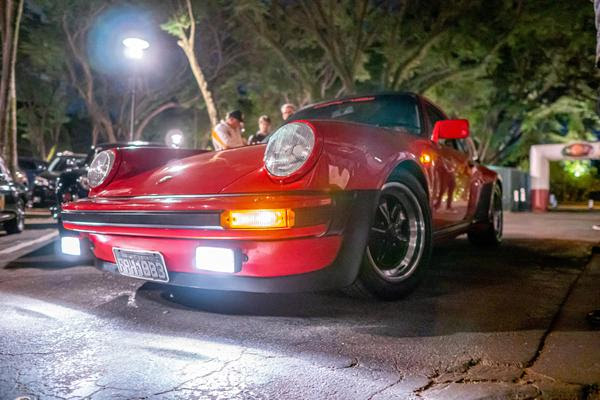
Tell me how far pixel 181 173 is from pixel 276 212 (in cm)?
106

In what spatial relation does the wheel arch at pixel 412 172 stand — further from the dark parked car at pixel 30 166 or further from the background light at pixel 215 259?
the dark parked car at pixel 30 166

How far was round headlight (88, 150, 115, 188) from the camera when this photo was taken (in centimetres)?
376

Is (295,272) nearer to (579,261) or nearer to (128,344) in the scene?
(128,344)

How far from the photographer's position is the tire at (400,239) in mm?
3381

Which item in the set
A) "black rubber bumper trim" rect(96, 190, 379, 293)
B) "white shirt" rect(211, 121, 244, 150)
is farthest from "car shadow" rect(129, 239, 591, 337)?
"white shirt" rect(211, 121, 244, 150)

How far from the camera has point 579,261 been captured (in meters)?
5.14

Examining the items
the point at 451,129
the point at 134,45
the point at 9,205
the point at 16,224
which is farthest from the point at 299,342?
the point at 134,45

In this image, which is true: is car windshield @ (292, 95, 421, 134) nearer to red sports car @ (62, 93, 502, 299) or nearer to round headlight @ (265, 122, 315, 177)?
red sports car @ (62, 93, 502, 299)

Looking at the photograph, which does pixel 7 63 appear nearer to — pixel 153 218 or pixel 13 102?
pixel 13 102

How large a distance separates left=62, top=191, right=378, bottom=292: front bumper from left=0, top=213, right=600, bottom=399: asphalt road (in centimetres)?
28

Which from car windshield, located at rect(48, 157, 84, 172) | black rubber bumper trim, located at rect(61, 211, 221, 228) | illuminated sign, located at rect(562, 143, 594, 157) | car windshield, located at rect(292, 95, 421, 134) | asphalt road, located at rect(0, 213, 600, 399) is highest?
illuminated sign, located at rect(562, 143, 594, 157)

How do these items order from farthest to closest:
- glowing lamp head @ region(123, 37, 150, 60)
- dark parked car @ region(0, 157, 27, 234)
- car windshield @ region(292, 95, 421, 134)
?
glowing lamp head @ region(123, 37, 150, 60)
dark parked car @ region(0, 157, 27, 234)
car windshield @ region(292, 95, 421, 134)

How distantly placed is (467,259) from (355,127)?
2728mm

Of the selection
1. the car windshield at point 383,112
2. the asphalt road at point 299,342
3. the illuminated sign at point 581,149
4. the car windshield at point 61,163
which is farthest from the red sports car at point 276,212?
the illuminated sign at point 581,149
